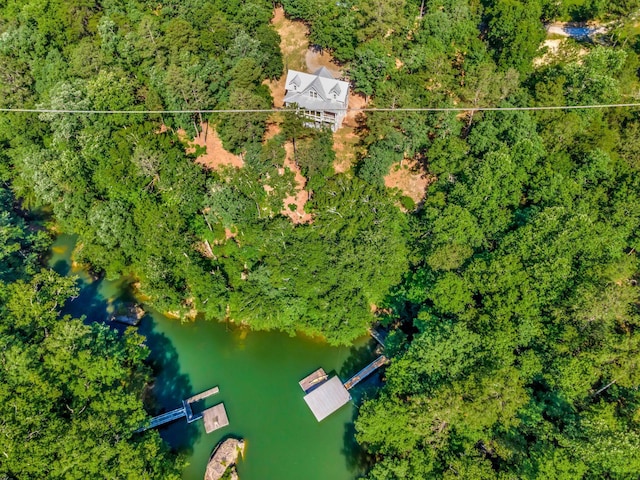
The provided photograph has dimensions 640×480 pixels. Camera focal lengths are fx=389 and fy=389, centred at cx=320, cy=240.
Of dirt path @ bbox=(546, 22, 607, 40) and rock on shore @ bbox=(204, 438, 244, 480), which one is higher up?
dirt path @ bbox=(546, 22, 607, 40)

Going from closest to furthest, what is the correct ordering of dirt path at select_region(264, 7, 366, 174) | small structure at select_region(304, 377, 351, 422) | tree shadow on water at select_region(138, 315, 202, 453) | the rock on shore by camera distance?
the rock on shore → tree shadow on water at select_region(138, 315, 202, 453) → small structure at select_region(304, 377, 351, 422) → dirt path at select_region(264, 7, 366, 174)

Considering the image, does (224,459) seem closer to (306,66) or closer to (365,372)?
(365,372)

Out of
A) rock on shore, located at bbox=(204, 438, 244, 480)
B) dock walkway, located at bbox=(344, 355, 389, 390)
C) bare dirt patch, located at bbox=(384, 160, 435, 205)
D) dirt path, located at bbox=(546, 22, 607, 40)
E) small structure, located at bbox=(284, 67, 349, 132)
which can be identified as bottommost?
rock on shore, located at bbox=(204, 438, 244, 480)

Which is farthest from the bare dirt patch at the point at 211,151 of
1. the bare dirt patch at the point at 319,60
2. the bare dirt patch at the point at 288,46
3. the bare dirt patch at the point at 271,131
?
the bare dirt patch at the point at 319,60

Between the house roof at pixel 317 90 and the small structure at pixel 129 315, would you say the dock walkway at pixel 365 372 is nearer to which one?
the small structure at pixel 129 315

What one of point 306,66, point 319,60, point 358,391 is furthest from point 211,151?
point 358,391

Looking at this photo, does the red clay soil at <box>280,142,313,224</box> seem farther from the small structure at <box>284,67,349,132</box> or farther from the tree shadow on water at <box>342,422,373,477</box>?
the tree shadow on water at <box>342,422,373,477</box>

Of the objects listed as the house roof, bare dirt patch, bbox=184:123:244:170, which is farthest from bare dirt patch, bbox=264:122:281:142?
bare dirt patch, bbox=184:123:244:170
